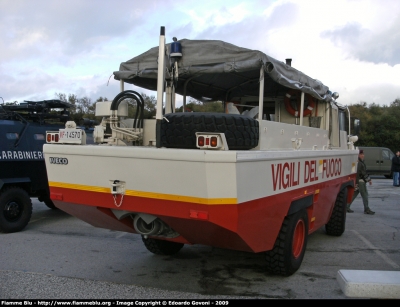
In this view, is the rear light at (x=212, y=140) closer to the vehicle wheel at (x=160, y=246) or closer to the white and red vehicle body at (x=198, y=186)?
the white and red vehicle body at (x=198, y=186)

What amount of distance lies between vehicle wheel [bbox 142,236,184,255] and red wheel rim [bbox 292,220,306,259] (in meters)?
1.77

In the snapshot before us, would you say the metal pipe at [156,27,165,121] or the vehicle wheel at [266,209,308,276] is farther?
the vehicle wheel at [266,209,308,276]

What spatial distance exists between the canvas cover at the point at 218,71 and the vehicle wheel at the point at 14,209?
3829mm

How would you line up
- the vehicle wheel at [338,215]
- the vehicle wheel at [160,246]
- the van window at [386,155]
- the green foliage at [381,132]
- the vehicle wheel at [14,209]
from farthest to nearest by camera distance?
the green foliage at [381,132], the van window at [386,155], the vehicle wheel at [14,209], the vehicle wheel at [338,215], the vehicle wheel at [160,246]

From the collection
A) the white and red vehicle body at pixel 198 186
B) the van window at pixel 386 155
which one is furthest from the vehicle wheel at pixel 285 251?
the van window at pixel 386 155

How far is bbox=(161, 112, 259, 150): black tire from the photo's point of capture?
4055 mm

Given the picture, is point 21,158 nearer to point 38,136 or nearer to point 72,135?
point 38,136

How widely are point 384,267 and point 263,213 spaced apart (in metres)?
2.72

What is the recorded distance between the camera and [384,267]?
5.99 meters

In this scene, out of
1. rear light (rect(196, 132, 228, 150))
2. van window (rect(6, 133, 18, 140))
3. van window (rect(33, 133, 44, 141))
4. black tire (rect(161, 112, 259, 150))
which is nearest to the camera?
rear light (rect(196, 132, 228, 150))

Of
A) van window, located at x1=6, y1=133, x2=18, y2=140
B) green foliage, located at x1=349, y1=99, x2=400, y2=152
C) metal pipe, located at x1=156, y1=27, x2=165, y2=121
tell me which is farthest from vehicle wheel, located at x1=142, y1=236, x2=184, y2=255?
green foliage, located at x1=349, y1=99, x2=400, y2=152

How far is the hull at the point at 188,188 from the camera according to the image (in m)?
3.85

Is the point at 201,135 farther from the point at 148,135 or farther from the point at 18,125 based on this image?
the point at 18,125

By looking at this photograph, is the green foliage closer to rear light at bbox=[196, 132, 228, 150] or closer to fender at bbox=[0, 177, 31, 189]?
fender at bbox=[0, 177, 31, 189]
